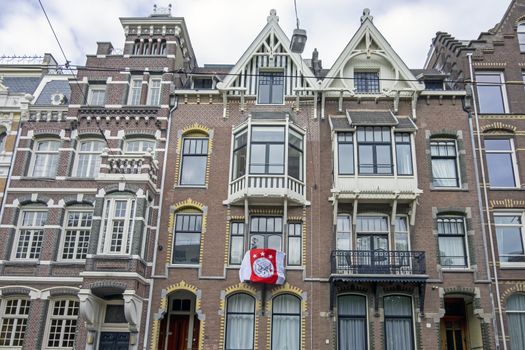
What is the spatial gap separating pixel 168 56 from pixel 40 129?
286 inches

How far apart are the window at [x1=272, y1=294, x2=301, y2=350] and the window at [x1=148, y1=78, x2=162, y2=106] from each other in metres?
11.2

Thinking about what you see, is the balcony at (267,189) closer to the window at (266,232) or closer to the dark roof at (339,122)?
the window at (266,232)

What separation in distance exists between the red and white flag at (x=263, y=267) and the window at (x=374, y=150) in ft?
17.9

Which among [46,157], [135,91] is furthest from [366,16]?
[46,157]

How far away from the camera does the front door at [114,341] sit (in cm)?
2128

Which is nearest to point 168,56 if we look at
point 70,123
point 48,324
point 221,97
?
point 221,97

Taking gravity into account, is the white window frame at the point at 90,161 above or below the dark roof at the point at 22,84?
below

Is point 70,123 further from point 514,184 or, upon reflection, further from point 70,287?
point 514,184

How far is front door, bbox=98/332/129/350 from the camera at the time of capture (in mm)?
21281

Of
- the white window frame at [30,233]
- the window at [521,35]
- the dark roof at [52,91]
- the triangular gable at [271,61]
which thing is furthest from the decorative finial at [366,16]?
the white window frame at [30,233]

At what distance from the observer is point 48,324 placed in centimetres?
2164

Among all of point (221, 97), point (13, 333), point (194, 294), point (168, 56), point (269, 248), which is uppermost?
point (168, 56)

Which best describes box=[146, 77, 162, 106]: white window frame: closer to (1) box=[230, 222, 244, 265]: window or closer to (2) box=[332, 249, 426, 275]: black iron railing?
(1) box=[230, 222, 244, 265]: window

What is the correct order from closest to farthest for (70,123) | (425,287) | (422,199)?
(425,287) < (422,199) < (70,123)
